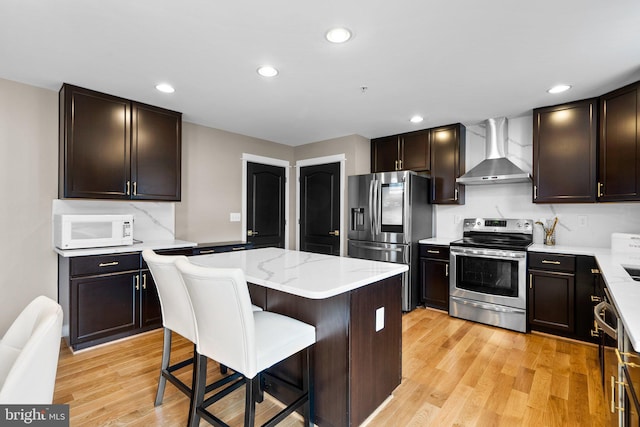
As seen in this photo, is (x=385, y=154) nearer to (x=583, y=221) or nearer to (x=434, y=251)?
(x=434, y=251)

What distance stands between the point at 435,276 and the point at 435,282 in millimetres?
75

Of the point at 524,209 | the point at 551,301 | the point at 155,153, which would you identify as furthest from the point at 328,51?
the point at 551,301

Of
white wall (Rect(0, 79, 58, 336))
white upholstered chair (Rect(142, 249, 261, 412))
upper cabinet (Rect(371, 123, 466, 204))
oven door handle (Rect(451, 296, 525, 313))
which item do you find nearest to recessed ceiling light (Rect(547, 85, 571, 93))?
upper cabinet (Rect(371, 123, 466, 204))

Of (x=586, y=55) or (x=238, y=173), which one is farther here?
(x=238, y=173)

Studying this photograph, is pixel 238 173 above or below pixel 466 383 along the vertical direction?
above

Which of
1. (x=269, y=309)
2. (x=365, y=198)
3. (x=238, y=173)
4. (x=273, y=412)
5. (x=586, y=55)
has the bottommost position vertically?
(x=273, y=412)

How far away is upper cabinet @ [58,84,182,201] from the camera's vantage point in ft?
8.93

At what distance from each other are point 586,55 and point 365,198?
8.23 ft

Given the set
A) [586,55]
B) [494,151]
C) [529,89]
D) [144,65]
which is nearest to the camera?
[586,55]

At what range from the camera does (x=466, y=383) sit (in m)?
2.25

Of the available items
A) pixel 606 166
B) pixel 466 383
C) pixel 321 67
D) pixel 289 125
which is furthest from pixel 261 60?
pixel 606 166

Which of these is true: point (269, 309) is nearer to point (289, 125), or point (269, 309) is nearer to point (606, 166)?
point (289, 125)

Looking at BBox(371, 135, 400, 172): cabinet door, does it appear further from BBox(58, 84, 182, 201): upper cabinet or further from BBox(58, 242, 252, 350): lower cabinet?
BBox(58, 242, 252, 350): lower cabinet

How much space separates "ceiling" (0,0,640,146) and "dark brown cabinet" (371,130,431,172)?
836 millimetres
